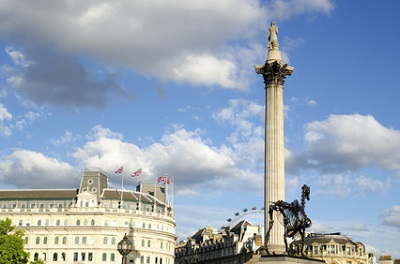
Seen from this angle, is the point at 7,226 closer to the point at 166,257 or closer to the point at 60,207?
the point at 60,207

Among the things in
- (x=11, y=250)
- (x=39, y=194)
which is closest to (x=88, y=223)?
(x=39, y=194)

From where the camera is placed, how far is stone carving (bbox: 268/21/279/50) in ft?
236

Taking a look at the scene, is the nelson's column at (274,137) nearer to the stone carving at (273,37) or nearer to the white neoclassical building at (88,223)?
the stone carving at (273,37)

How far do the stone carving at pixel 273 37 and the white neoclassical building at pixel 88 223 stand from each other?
69445 millimetres

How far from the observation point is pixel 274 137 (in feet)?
222

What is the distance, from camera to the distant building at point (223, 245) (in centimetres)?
13800

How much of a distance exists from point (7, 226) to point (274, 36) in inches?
1964

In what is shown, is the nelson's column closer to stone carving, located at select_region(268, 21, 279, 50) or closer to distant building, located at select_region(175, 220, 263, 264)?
stone carving, located at select_region(268, 21, 279, 50)

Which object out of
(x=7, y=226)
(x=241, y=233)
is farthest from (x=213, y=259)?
(x=7, y=226)

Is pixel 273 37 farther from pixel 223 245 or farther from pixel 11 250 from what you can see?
pixel 223 245

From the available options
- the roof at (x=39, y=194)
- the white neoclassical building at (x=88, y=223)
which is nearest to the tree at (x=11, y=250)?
the white neoclassical building at (x=88, y=223)

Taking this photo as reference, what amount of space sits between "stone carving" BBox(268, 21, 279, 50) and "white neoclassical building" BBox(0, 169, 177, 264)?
69.4 m

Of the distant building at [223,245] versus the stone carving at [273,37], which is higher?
the stone carving at [273,37]

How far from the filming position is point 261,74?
70.9 m
